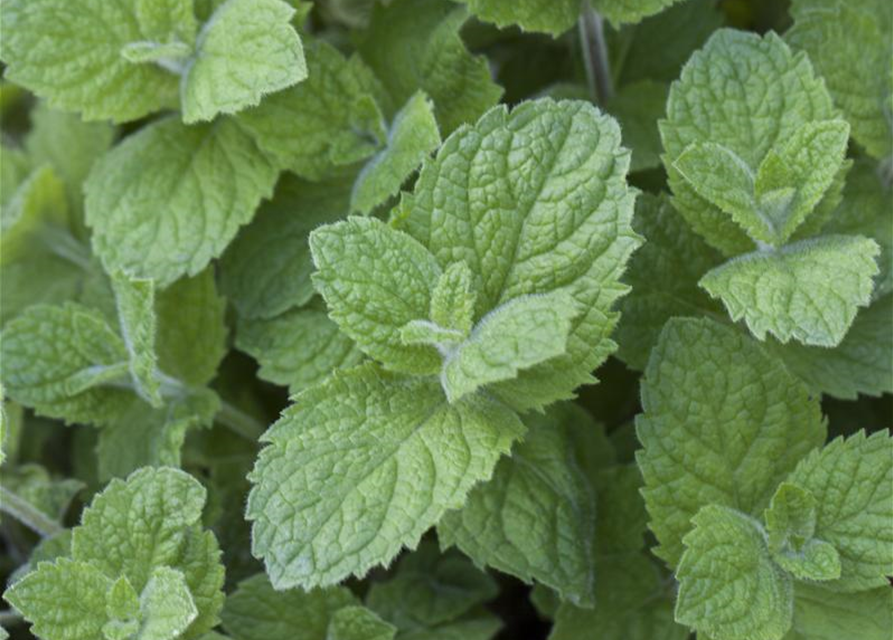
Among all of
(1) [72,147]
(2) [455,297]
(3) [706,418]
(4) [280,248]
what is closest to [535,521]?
(3) [706,418]

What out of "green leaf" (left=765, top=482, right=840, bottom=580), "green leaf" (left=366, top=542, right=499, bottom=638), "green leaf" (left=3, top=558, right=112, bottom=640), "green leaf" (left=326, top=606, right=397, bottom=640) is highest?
"green leaf" (left=765, top=482, right=840, bottom=580)

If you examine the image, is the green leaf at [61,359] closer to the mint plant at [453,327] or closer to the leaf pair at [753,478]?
the mint plant at [453,327]

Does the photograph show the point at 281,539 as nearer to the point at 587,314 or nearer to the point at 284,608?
the point at 284,608

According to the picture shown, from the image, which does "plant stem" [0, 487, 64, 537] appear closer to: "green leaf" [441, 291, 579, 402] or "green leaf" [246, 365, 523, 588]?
"green leaf" [246, 365, 523, 588]

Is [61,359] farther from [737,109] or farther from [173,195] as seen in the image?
[737,109]

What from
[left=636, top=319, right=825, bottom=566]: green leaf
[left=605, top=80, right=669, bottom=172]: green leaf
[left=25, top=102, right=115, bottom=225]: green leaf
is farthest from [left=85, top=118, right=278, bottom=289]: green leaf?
[left=636, top=319, right=825, bottom=566]: green leaf

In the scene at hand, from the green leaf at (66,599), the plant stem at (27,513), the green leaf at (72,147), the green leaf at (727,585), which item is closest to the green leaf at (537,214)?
the green leaf at (727,585)

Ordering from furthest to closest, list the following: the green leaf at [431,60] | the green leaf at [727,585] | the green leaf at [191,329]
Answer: the green leaf at [191,329]
the green leaf at [431,60]
the green leaf at [727,585]
